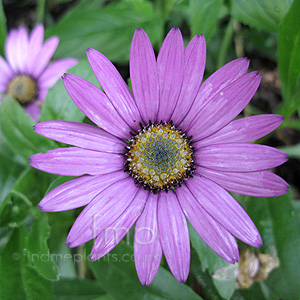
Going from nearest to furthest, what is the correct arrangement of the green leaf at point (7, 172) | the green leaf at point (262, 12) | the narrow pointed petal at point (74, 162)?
the narrow pointed petal at point (74, 162) < the green leaf at point (262, 12) < the green leaf at point (7, 172)

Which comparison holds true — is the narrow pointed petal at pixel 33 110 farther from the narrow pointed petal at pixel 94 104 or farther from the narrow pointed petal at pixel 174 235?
the narrow pointed petal at pixel 174 235

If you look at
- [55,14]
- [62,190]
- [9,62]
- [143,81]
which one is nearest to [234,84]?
[143,81]

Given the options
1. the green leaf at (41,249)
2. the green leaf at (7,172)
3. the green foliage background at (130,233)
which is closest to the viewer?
the green leaf at (41,249)

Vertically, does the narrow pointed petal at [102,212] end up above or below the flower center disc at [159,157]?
below

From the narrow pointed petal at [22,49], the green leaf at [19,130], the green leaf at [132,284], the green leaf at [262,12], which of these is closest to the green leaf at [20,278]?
the green leaf at [132,284]

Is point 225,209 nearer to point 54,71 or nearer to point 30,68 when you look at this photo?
point 54,71

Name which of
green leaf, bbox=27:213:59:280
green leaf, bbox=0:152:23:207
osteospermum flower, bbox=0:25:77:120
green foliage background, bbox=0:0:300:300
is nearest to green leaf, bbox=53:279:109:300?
green foliage background, bbox=0:0:300:300
